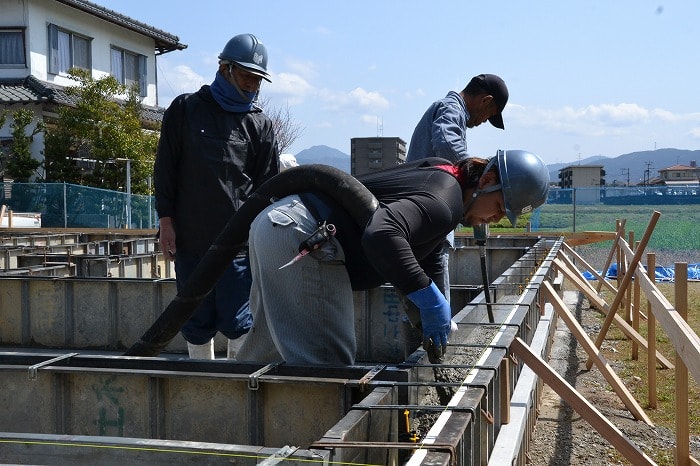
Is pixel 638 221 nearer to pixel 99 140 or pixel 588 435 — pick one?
pixel 99 140

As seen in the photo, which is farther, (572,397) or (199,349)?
(199,349)

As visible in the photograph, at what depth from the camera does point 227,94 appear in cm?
503

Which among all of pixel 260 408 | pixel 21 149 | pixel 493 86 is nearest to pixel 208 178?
pixel 260 408

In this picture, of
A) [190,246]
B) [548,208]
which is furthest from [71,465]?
[548,208]

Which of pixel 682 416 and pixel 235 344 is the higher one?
pixel 235 344

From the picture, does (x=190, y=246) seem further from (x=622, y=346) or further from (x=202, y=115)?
(x=622, y=346)

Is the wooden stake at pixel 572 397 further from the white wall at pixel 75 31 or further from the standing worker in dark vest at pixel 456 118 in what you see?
the white wall at pixel 75 31

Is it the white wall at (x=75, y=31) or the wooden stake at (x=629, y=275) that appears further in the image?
the white wall at (x=75, y=31)

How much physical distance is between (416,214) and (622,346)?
889 cm

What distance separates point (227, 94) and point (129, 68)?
1082 inches

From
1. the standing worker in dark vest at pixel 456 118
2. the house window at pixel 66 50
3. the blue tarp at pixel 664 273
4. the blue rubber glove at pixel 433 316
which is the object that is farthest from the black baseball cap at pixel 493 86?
the house window at pixel 66 50

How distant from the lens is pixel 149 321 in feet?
27.8

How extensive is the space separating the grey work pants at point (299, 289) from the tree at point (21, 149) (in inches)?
917

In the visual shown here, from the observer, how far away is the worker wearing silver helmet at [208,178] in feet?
16.3
